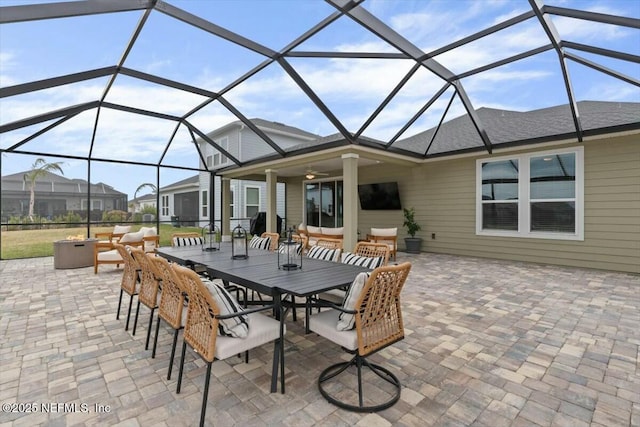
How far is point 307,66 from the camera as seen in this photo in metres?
4.93

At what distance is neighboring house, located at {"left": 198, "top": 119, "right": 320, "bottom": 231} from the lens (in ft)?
31.1

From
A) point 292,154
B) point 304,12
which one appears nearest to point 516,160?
point 292,154

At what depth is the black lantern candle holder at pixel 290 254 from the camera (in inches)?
120

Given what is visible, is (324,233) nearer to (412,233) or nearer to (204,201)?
(412,233)

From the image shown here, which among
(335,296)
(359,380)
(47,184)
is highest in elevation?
(47,184)

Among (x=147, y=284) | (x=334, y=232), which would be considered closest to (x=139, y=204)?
(x=334, y=232)


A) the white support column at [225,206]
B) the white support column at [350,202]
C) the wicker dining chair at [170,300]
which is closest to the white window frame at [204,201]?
the white support column at [225,206]

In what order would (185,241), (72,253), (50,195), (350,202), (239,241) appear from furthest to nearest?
(50,195) < (72,253) < (350,202) < (185,241) < (239,241)

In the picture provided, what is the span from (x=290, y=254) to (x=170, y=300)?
1197mm

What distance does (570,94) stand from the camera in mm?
5195

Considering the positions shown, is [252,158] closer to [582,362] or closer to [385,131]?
[385,131]

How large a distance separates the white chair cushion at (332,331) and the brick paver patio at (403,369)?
404mm

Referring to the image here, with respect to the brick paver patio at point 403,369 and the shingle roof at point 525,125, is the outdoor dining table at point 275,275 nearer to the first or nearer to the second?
the brick paver patio at point 403,369

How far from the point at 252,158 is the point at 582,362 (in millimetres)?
9155
